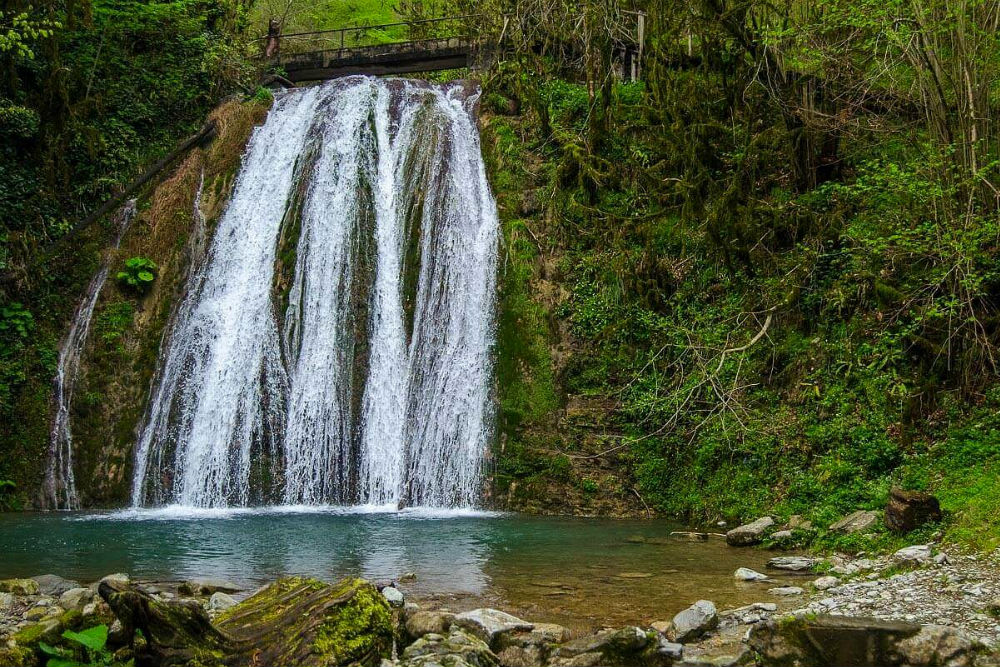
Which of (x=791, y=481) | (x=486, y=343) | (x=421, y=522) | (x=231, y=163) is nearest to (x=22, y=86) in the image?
(x=231, y=163)

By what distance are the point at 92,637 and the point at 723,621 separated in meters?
4.01

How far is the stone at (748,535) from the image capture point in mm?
9266

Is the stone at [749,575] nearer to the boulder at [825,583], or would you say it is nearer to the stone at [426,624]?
the boulder at [825,583]

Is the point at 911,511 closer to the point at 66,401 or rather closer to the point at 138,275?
the point at 66,401

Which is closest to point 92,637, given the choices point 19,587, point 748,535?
point 19,587

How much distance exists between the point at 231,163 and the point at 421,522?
33.6 ft

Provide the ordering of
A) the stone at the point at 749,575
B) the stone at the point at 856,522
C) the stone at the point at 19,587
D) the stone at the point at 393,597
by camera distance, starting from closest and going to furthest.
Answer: the stone at the point at 393,597 → the stone at the point at 19,587 → the stone at the point at 749,575 → the stone at the point at 856,522

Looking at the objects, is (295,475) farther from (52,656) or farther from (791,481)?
(52,656)

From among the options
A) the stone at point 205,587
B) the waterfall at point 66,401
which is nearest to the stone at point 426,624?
the stone at point 205,587

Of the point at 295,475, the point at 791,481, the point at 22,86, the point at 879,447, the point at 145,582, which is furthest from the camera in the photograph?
the point at 22,86

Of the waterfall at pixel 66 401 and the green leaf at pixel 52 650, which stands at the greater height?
the waterfall at pixel 66 401

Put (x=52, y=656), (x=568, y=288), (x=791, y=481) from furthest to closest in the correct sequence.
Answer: (x=568, y=288)
(x=791, y=481)
(x=52, y=656)

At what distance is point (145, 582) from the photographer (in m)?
7.30

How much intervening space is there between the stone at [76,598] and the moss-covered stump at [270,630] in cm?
151
